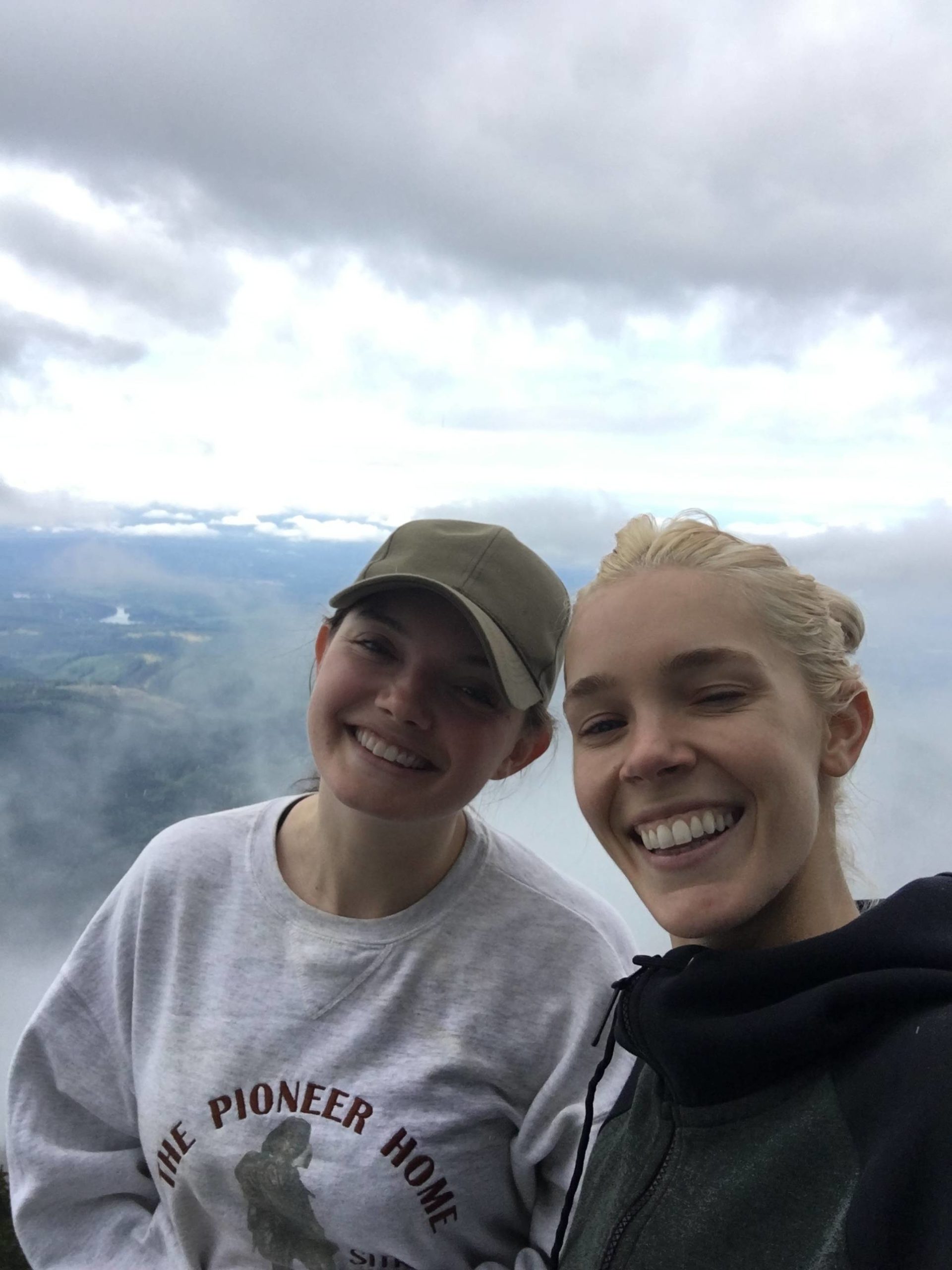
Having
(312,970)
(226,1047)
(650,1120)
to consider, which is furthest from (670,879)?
(226,1047)

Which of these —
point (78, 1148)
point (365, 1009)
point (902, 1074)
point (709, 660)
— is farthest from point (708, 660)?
point (78, 1148)

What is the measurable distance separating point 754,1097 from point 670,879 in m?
0.24

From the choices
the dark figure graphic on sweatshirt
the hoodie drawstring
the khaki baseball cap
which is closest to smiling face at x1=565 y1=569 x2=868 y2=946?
the hoodie drawstring

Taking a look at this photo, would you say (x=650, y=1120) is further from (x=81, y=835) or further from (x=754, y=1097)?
(x=81, y=835)

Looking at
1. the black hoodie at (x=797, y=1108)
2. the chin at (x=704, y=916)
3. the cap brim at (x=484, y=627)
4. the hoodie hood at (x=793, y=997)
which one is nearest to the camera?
the black hoodie at (x=797, y=1108)

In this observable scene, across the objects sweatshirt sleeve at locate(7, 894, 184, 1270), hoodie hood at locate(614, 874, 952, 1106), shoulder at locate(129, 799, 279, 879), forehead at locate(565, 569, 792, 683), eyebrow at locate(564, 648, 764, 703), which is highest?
forehead at locate(565, 569, 792, 683)

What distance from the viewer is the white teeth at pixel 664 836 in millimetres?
1049

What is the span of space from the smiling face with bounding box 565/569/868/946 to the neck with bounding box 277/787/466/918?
43cm

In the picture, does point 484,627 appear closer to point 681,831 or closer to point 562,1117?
point 681,831

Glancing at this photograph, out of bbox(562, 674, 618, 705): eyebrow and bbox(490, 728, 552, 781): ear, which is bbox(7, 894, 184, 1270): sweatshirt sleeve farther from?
bbox(562, 674, 618, 705): eyebrow

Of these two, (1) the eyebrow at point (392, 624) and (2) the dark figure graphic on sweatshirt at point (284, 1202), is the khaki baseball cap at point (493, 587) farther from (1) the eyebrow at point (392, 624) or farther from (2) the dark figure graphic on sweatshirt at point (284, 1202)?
(2) the dark figure graphic on sweatshirt at point (284, 1202)

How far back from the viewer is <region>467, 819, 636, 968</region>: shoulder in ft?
4.84

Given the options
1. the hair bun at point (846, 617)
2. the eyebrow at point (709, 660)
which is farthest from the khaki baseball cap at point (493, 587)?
the hair bun at point (846, 617)

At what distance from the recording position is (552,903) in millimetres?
1498
